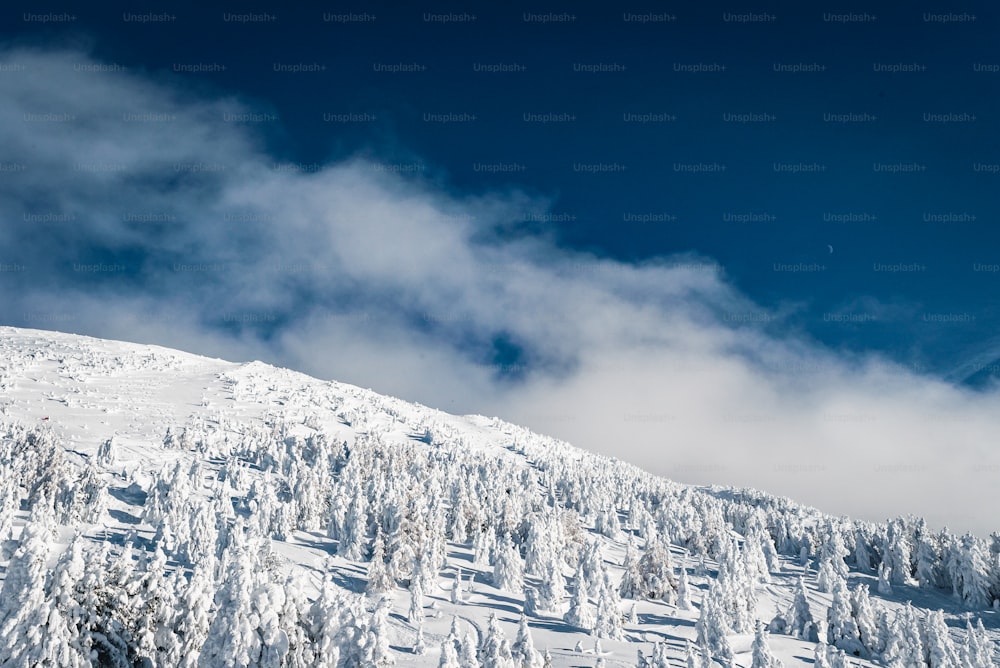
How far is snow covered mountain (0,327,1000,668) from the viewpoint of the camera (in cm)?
3425

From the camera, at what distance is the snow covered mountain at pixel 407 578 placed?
34.2 m

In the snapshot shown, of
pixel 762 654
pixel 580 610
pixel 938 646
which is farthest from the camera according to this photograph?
pixel 580 610

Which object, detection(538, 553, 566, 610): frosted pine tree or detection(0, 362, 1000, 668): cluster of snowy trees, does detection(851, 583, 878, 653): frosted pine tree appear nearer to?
detection(0, 362, 1000, 668): cluster of snowy trees

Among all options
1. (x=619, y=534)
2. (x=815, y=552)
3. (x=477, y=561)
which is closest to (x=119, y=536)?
(x=477, y=561)

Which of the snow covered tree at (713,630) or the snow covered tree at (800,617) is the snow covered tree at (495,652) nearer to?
the snow covered tree at (713,630)

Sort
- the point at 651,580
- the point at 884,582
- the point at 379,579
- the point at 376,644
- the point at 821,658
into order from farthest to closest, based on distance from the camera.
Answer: the point at 884,582
the point at 651,580
the point at 379,579
the point at 821,658
the point at 376,644

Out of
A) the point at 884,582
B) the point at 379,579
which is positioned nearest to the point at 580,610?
the point at 379,579

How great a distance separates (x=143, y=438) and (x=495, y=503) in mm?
131071

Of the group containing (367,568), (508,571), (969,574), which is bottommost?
(367,568)

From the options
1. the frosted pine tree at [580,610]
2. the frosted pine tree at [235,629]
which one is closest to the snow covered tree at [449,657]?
the frosted pine tree at [235,629]

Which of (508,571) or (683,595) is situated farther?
(508,571)

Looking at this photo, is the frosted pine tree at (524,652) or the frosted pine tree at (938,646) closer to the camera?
the frosted pine tree at (524,652)

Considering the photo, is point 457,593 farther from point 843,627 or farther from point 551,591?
point 843,627

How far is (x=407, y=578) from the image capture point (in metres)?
93.9
